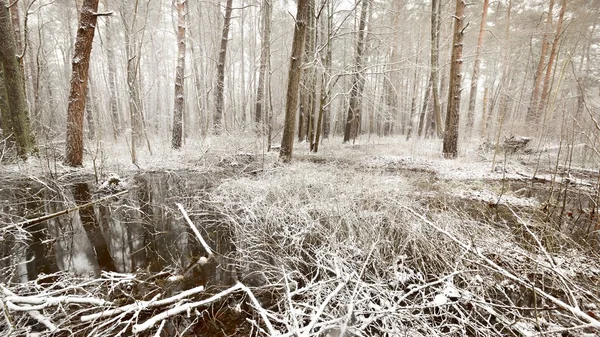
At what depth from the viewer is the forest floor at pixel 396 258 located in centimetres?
200

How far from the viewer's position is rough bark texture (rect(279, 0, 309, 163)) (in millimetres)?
7055

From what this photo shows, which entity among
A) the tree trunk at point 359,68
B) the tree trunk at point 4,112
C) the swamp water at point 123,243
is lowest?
the swamp water at point 123,243

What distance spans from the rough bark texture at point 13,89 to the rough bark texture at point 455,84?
13353mm

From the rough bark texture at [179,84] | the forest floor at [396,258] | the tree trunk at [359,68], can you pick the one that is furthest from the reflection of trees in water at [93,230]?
the tree trunk at [359,68]

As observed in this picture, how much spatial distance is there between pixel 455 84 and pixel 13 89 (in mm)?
13589

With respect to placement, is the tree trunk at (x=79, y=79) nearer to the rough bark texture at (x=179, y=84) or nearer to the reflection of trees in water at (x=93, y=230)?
the reflection of trees in water at (x=93, y=230)

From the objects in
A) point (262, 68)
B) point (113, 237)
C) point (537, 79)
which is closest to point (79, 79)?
point (113, 237)

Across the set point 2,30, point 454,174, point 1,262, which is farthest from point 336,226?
point 2,30

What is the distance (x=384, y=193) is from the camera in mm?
4504

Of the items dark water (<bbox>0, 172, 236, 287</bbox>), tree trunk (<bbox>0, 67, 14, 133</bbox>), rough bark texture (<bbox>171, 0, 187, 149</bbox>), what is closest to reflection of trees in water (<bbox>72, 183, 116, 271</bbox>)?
dark water (<bbox>0, 172, 236, 287</bbox>)

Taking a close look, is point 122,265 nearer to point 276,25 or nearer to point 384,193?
point 384,193

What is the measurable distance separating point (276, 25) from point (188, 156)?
1329 cm

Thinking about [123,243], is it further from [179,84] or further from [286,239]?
[179,84]

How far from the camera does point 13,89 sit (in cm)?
698
